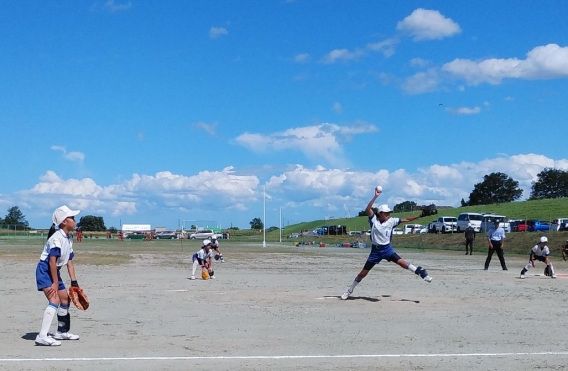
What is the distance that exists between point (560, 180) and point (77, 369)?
15670 centimetres

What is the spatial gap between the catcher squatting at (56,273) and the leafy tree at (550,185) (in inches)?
5912

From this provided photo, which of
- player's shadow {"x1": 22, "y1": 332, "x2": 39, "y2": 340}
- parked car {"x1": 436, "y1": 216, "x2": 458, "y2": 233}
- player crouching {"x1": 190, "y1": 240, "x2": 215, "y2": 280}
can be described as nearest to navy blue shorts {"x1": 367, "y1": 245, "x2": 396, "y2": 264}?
player's shadow {"x1": 22, "y1": 332, "x2": 39, "y2": 340}

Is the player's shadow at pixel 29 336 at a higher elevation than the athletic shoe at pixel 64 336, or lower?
lower

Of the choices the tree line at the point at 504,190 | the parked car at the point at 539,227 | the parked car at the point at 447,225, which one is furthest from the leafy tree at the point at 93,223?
the parked car at the point at 539,227

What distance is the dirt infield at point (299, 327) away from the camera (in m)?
9.04

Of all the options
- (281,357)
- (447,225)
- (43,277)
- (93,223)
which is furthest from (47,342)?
(93,223)

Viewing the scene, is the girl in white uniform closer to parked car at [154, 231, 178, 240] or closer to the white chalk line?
the white chalk line

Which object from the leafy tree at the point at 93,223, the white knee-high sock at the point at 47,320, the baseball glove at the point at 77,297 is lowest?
the white knee-high sock at the point at 47,320

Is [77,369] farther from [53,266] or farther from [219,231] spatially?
[219,231]

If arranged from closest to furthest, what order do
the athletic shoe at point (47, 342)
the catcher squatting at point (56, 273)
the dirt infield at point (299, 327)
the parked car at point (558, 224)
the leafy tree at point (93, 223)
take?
the dirt infield at point (299, 327) < the athletic shoe at point (47, 342) < the catcher squatting at point (56, 273) < the parked car at point (558, 224) < the leafy tree at point (93, 223)

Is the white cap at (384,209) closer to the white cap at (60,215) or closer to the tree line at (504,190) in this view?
the white cap at (60,215)

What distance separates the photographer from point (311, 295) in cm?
1670

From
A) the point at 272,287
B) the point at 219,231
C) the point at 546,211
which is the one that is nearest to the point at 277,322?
the point at 272,287

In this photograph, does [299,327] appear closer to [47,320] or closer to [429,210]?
[47,320]
